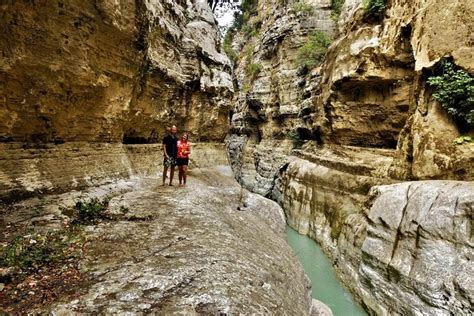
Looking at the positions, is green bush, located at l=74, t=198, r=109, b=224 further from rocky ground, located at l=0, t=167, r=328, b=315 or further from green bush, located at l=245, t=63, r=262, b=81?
green bush, located at l=245, t=63, r=262, b=81

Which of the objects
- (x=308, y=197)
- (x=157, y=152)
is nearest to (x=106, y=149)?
(x=157, y=152)

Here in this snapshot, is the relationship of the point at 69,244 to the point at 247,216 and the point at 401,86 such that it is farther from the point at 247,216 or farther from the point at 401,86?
the point at 401,86

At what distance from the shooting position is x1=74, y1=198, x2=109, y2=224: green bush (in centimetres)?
516

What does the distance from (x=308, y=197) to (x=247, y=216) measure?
633 centimetres

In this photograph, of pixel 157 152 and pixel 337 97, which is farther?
pixel 337 97

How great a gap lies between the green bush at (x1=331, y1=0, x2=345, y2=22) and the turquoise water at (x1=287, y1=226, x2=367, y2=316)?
15534 mm

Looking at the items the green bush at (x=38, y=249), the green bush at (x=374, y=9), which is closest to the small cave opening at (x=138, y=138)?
the green bush at (x=38, y=249)

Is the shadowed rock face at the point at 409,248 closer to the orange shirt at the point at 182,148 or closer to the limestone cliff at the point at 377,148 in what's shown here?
the limestone cliff at the point at 377,148

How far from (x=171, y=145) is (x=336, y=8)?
57.2 ft

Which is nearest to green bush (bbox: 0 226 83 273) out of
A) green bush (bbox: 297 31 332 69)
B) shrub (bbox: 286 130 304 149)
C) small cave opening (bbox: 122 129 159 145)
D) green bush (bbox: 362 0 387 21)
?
small cave opening (bbox: 122 129 159 145)

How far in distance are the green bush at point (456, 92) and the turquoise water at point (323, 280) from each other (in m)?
5.50

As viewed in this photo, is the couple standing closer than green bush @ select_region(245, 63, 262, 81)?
Yes

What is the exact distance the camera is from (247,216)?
25.5 ft

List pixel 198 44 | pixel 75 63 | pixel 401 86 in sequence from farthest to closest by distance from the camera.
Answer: pixel 198 44 → pixel 401 86 → pixel 75 63
